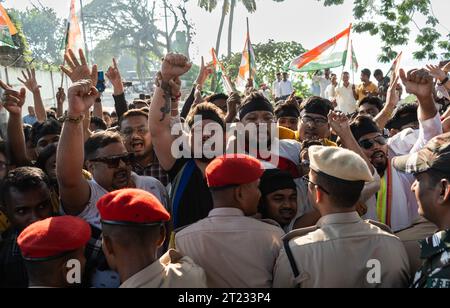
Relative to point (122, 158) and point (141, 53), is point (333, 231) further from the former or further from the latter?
point (141, 53)

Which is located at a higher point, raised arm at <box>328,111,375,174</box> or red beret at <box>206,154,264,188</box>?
raised arm at <box>328,111,375,174</box>

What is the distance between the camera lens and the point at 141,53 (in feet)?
164

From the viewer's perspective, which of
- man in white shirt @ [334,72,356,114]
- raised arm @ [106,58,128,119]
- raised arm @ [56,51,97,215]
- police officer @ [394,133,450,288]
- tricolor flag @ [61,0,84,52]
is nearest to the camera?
police officer @ [394,133,450,288]

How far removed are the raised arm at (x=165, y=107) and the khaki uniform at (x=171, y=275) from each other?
1.12m

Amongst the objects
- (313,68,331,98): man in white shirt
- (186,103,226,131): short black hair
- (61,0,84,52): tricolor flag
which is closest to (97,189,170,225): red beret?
(186,103,226,131): short black hair

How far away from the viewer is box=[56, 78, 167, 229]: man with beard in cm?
251

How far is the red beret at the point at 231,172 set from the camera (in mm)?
2318

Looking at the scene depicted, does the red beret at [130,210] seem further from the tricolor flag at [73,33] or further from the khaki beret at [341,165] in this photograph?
the tricolor flag at [73,33]

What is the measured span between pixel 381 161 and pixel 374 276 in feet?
4.21

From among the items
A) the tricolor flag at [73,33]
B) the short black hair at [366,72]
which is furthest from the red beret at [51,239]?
the short black hair at [366,72]

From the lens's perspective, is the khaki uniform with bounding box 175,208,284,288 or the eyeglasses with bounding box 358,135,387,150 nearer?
the khaki uniform with bounding box 175,208,284,288

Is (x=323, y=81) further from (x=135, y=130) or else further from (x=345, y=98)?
(x=135, y=130)

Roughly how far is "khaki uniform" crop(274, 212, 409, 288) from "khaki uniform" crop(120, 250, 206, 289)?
0.38 metres

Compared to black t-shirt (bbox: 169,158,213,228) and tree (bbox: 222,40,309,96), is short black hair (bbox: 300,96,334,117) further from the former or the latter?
tree (bbox: 222,40,309,96)
